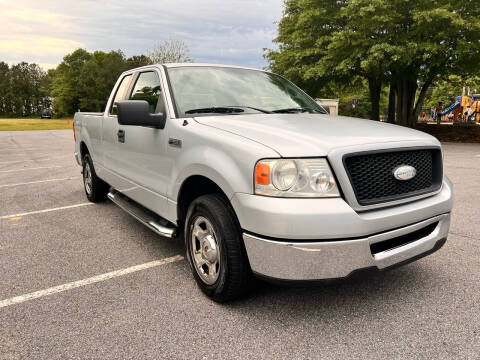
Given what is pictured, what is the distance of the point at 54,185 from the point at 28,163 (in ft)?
14.4

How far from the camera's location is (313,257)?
234cm

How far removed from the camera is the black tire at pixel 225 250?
2639 millimetres

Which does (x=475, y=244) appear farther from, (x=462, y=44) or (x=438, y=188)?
(x=462, y=44)

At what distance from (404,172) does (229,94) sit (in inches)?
68.7

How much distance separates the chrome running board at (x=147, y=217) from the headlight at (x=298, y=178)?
51.6 inches

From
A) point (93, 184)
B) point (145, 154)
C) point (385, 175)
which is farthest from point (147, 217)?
point (93, 184)

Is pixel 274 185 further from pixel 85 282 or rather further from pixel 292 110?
pixel 85 282

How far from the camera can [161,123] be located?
341 centimetres

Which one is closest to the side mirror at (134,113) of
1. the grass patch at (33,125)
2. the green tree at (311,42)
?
the green tree at (311,42)

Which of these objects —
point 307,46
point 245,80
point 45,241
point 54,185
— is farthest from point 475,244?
point 307,46

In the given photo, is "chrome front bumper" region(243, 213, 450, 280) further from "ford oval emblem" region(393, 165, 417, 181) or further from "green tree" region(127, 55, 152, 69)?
"green tree" region(127, 55, 152, 69)

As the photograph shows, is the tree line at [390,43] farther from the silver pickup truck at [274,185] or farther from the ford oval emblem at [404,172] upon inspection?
the ford oval emblem at [404,172]

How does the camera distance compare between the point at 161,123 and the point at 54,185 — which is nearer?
the point at 161,123

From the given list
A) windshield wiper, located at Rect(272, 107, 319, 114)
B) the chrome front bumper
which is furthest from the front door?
the chrome front bumper
